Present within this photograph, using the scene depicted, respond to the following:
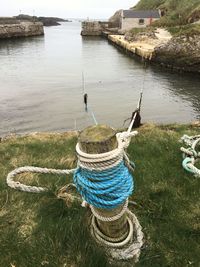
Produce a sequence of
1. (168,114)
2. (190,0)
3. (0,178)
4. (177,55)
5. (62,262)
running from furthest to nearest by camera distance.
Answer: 1. (190,0)
2. (177,55)
3. (168,114)
4. (0,178)
5. (62,262)

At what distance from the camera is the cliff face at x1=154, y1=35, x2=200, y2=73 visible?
30.4 m

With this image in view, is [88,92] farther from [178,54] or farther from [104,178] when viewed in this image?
[104,178]

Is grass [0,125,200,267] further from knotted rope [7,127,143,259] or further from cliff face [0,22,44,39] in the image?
cliff face [0,22,44,39]

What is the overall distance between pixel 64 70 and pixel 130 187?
31131mm

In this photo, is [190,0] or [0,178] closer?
[0,178]

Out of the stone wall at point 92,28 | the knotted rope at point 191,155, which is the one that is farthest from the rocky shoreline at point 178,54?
the stone wall at point 92,28

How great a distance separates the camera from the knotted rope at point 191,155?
5352mm

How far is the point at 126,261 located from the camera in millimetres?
3553

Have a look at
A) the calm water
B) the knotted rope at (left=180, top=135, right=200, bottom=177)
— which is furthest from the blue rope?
the calm water

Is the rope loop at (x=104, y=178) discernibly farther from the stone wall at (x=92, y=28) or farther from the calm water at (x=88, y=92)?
the stone wall at (x=92, y=28)

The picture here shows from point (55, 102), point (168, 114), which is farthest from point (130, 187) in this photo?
point (55, 102)

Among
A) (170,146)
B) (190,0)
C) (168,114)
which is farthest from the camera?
(190,0)

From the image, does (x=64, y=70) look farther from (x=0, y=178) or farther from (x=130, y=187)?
(x=130, y=187)

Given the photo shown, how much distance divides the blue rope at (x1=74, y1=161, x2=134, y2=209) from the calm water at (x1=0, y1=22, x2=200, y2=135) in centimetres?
1323
